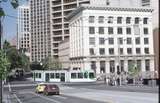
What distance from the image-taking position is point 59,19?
17712 centimetres

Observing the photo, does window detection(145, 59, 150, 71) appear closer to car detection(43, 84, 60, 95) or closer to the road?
the road

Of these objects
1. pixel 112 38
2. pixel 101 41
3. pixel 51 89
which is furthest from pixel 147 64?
pixel 51 89

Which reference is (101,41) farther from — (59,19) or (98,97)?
(98,97)

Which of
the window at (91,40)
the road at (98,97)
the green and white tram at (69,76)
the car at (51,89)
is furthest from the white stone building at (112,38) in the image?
the road at (98,97)

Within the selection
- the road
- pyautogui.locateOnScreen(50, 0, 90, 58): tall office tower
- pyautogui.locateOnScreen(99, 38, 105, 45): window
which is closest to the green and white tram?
the road

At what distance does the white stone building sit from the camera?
136 metres

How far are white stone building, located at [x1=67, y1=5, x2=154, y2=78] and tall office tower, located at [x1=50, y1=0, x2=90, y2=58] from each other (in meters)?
24.9

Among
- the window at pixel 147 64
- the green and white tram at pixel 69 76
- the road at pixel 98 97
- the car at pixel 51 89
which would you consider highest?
the window at pixel 147 64

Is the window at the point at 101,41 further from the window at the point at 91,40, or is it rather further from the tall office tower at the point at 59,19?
the tall office tower at the point at 59,19

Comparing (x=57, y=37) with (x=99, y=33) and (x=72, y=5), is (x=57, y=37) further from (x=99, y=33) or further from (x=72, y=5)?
(x=99, y=33)

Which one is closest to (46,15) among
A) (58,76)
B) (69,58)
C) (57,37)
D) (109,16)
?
(57,37)

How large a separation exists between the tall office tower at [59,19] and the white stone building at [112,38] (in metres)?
24.9

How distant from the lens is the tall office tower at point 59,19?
17088cm

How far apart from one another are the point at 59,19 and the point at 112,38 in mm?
42287
